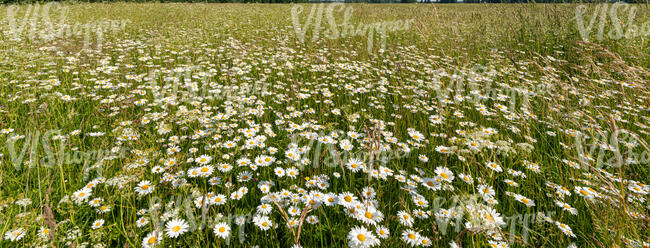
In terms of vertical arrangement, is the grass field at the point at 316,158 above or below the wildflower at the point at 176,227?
above

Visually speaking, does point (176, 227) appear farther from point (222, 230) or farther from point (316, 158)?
point (316, 158)

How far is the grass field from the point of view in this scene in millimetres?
1511

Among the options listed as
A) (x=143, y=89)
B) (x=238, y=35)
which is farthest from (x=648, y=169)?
(x=238, y=35)

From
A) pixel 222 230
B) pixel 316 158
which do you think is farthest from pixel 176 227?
pixel 316 158

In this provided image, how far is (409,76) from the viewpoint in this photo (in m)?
4.27

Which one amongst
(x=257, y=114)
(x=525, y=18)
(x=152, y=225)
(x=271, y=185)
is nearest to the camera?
(x=152, y=225)

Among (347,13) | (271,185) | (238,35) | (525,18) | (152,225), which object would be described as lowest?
(152,225)

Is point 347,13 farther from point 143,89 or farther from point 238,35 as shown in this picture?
point 143,89

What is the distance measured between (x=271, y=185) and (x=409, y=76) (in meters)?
3.22

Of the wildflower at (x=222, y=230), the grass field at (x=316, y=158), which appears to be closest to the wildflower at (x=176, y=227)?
the grass field at (x=316, y=158)

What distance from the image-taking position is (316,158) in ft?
7.02

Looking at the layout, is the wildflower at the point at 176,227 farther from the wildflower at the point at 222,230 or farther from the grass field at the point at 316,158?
the wildflower at the point at 222,230

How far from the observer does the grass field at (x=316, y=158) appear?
1.51m

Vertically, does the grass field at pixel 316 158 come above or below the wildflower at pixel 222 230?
above
